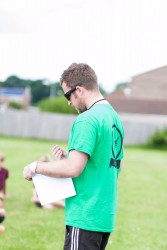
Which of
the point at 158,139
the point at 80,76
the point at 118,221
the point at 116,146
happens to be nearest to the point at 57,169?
the point at 116,146

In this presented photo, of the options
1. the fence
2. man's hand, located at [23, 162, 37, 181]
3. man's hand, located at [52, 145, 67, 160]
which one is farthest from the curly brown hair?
the fence

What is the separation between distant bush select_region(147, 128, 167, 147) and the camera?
36.1m

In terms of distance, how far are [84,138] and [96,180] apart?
0.31m

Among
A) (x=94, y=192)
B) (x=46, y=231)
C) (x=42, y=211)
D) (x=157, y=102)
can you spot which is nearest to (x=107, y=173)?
(x=94, y=192)

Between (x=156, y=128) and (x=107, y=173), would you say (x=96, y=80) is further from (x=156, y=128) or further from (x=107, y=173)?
(x=156, y=128)

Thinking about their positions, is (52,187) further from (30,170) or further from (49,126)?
(49,126)

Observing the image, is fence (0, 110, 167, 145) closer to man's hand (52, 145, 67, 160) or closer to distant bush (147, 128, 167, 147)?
distant bush (147, 128, 167, 147)

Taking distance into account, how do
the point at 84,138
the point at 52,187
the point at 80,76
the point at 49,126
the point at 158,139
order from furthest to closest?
the point at 49,126 < the point at 158,139 < the point at 52,187 < the point at 80,76 < the point at 84,138

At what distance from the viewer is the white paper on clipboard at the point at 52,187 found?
3635 mm

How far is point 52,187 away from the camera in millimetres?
3715

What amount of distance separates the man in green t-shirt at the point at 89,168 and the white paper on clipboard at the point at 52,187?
0.15 ft

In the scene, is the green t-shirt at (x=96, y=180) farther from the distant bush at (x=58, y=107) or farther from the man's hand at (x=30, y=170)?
the distant bush at (x=58, y=107)

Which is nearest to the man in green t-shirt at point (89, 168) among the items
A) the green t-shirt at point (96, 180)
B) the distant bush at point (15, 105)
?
the green t-shirt at point (96, 180)

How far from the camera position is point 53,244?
7.09 metres
